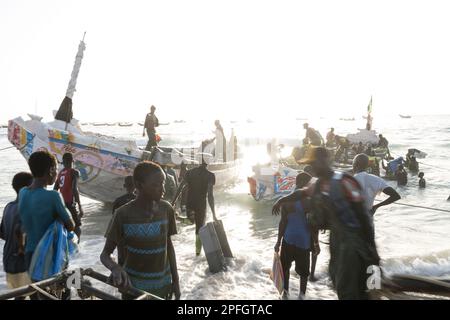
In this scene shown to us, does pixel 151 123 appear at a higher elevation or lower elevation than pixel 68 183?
higher

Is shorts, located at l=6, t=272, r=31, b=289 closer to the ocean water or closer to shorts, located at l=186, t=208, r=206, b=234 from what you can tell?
the ocean water

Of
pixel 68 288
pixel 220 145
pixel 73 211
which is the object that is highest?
pixel 220 145

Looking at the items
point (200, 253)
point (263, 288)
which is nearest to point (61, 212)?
point (263, 288)

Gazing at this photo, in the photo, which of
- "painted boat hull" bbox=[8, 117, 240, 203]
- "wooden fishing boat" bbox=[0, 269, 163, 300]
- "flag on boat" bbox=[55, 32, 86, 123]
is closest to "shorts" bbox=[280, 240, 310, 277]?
"wooden fishing boat" bbox=[0, 269, 163, 300]

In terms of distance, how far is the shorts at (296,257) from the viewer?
4.97 meters

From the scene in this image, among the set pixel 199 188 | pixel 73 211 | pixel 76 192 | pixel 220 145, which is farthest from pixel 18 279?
pixel 220 145

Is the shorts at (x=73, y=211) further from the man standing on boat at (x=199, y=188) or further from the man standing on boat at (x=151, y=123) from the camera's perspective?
the man standing on boat at (x=151, y=123)

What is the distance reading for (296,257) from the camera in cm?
502

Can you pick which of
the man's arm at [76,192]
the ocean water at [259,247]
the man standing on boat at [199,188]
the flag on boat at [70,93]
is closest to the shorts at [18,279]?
the ocean water at [259,247]

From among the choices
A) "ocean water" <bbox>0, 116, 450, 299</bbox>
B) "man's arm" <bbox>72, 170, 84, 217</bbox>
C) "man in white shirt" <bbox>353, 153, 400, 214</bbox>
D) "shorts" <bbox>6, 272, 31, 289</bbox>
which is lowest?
"ocean water" <bbox>0, 116, 450, 299</bbox>

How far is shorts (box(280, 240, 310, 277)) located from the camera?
16.3 feet

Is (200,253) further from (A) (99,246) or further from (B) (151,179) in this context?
(B) (151,179)

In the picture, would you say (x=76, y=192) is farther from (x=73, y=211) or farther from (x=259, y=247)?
(x=259, y=247)
